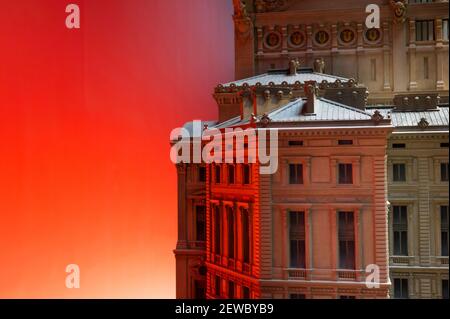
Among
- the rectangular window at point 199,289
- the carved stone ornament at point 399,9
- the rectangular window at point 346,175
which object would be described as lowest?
the rectangular window at point 199,289

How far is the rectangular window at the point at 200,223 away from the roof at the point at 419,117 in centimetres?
1218

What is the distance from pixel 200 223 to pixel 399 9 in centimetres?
1938

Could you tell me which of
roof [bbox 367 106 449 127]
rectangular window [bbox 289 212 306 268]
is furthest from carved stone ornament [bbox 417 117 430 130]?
rectangular window [bbox 289 212 306 268]

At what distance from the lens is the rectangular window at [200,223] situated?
3412 centimetres

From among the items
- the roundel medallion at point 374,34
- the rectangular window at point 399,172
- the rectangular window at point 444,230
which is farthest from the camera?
the roundel medallion at point 374,34

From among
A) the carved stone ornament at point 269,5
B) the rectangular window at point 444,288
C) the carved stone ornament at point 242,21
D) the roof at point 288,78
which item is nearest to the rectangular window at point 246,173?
the roof at point 288,78

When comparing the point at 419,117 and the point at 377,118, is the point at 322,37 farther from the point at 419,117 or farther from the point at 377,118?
the point at 377,118

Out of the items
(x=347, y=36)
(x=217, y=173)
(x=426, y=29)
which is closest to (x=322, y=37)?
(x=347, y=36)

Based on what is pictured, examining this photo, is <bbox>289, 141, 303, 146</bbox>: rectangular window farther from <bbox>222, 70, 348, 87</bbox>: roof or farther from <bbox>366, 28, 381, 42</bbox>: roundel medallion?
<bbox>366, 28, 381, 42</bbox>: roundel medallion

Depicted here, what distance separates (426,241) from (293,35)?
57.7 feet

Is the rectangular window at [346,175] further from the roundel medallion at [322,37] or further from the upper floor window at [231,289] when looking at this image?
the roundel medallion at [322,37]

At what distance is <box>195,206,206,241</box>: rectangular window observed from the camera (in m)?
34.1
